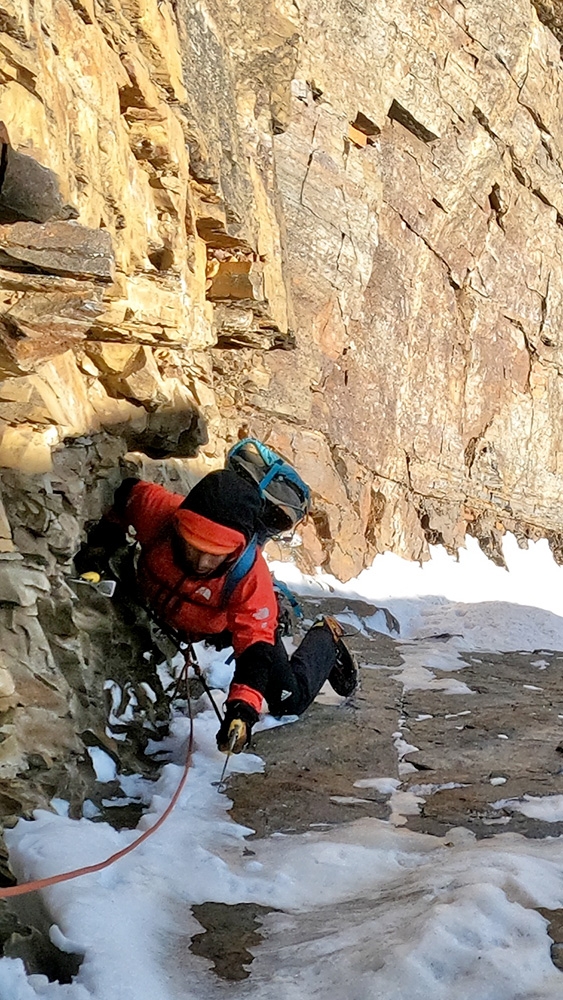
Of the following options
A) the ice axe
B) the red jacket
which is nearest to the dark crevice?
the red jacket

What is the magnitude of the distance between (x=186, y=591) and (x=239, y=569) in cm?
36

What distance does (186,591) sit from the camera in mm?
4812

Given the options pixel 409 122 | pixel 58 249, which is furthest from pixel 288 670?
pixel 409 122

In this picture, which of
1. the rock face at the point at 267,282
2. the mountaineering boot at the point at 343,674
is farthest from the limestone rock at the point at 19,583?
the mountaineering boot at the point at 343,674

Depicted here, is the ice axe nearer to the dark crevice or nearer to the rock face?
the rock face

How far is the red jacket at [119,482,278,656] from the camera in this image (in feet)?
15.5

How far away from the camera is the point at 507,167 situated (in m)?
16.8

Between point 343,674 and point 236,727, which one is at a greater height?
point 236,727

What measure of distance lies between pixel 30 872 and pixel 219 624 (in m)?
2.14

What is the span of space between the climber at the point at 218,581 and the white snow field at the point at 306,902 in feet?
1.81

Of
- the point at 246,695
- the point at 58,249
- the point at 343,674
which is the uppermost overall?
the point at 58,249

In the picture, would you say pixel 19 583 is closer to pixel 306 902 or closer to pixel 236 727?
pixel 236 727

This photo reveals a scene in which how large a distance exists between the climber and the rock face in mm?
360

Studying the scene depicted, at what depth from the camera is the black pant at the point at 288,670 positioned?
4.56m
